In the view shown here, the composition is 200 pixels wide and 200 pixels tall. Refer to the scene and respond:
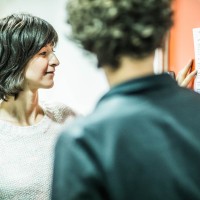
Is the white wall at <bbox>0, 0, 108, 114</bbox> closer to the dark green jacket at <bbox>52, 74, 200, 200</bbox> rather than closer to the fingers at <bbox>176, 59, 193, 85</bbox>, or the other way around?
the fingers at <bbox>176, 59, 193, 85</bbox>

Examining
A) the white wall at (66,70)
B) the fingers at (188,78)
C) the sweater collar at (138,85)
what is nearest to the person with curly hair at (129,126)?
the sweater collar at (138,85)

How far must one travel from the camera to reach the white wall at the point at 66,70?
2131 millimetres

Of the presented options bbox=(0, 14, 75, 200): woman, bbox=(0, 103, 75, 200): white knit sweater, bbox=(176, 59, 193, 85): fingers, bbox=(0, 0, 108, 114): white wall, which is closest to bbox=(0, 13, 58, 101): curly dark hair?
bbox=(0, 14, 75, 200): woman

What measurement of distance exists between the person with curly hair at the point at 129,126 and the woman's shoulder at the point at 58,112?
33.9 inches

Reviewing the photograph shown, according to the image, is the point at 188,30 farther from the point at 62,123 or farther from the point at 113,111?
the point at 113,111

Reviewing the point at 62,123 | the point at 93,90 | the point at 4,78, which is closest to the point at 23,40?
the point at 4,78

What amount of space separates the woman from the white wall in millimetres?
683

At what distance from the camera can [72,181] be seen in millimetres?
661

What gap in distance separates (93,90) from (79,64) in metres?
0.18

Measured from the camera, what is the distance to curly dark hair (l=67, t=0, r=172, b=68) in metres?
0.70

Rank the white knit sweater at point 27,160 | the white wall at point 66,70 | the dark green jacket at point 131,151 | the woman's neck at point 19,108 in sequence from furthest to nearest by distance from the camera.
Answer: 1. the white wall at point 66,70
2. the woman's neck at point 19,108
3. the white knit sweater at point 27,160
4. the dark green jacket at point 131,151

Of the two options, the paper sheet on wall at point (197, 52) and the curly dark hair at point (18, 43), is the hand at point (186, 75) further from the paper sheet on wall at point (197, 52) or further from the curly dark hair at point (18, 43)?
the curly dark hair at point (18, 43)

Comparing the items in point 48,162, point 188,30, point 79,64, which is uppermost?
point 188,30

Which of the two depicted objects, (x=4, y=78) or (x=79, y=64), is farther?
(x=79, y=64)
